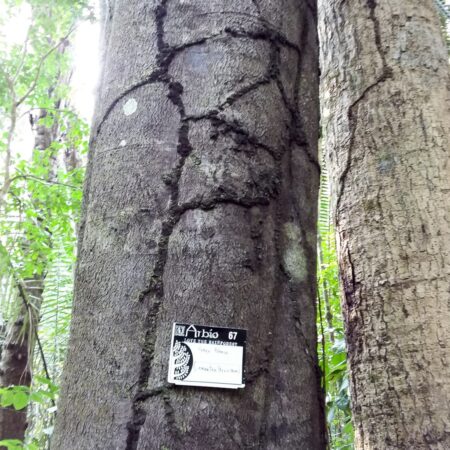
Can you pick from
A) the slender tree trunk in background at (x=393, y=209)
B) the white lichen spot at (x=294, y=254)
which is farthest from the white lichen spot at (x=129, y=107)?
the slender tree trunk in background at (x=393, y=209)

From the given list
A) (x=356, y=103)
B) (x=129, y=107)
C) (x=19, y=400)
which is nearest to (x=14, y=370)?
(x=19, y=400)

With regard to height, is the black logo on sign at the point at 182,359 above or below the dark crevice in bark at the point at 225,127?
below

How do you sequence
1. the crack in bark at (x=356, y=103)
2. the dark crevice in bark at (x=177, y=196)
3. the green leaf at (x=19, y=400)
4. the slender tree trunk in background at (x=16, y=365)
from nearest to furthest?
the dark crevice in bark at (x=177, y=196) < the crack in bark at (x=356, y=103) < the green leaf at (x=19, y=400) < the slender tree trunk in background at (x=16, y=365)

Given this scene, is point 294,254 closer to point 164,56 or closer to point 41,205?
point 164,56

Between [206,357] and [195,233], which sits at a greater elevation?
[195,233]

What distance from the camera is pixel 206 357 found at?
Answer: 752 mm

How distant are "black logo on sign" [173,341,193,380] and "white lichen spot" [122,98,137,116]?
15.9 inches

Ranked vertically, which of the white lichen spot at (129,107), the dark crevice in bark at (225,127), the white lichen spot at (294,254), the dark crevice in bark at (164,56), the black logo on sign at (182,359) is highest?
the dark crevice in bark at (164,56)

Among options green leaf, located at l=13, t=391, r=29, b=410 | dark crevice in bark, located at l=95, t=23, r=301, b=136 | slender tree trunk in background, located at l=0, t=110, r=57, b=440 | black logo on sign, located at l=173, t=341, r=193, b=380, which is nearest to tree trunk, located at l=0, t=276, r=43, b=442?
slender tree trunk in background, located at l=0, t=110, r=57, b=440

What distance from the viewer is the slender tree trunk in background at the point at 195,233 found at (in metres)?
0.74

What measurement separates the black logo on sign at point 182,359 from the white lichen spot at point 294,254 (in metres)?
0.24

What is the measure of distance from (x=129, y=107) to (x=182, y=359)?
439 millimetres

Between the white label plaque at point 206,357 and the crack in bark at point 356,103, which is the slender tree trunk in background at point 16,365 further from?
the white label plaque at point 206,357

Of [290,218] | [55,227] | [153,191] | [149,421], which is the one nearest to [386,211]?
[290,218]
